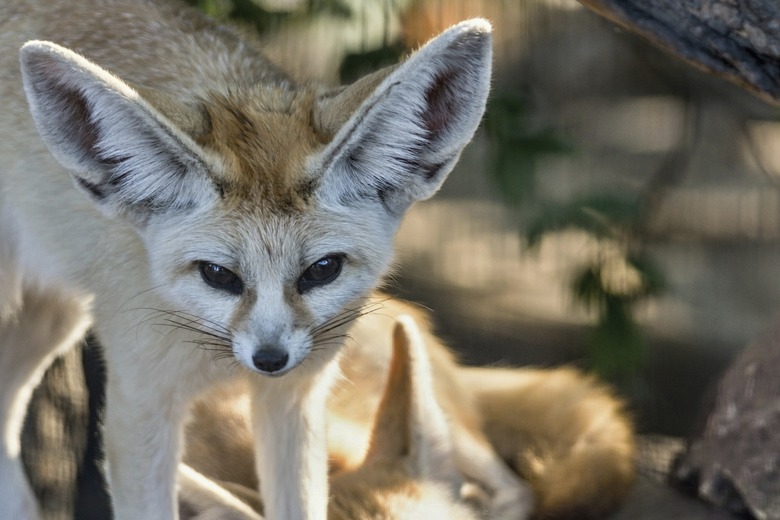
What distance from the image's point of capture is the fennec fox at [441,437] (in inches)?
129

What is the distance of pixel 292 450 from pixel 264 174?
946 millimetres

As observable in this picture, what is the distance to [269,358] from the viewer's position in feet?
7.36

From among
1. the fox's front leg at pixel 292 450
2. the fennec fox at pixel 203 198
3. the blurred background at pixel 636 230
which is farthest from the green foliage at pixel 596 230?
the fox's front leg at pixel 292 450

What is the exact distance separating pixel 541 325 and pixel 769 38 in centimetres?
293

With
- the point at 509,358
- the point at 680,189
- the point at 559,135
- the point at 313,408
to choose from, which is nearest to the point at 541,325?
the point at 509,358

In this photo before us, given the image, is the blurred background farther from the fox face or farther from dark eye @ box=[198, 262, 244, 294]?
dark eye @ box=[198, 262, 244, 294]

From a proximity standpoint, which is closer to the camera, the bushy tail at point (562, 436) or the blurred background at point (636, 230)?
the bushy tail at point (562, 436)

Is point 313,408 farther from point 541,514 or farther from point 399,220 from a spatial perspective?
point 541,514

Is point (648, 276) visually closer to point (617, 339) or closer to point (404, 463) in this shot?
point (617, 339)

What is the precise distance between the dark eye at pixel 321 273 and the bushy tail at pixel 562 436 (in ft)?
5.07

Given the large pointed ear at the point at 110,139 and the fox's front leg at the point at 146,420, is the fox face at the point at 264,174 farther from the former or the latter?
the fox's front leg at the point at 146,420

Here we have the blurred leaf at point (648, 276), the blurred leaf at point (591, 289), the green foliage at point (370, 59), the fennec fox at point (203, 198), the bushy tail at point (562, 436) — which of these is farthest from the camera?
the blurred leaf at point (591, 289)

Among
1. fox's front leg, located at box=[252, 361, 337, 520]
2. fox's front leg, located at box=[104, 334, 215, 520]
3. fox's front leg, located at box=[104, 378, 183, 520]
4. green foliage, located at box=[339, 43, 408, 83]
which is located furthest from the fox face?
green foliage, located at box=[339, 43, 408, 83]

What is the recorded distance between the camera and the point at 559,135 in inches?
157
